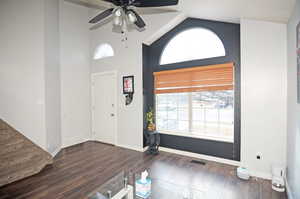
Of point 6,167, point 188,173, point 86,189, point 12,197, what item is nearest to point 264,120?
point 188,173

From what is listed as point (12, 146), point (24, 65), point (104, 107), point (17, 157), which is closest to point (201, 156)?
point (104, 107)

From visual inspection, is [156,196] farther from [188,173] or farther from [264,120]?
[264,120]

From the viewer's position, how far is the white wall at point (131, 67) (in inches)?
138

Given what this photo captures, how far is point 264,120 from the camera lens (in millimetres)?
2330

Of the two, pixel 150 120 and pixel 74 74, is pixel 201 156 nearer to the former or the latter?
pixel 150 120

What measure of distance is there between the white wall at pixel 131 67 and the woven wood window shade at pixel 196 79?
22.1 inches

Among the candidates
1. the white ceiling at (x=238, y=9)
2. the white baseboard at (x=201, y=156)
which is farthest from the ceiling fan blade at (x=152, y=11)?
the white baseboard at (x=201, y=156)

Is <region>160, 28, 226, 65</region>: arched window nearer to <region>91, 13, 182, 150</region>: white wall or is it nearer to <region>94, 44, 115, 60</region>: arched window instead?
<region>91, 13, 182, 150</region>: white wall

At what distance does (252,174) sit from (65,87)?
4.65m

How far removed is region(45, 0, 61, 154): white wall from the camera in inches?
123

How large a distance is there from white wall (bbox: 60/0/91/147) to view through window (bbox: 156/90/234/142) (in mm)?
2336

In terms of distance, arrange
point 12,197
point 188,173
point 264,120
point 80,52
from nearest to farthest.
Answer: point 12,197
point 264,120
point 188,173
point 80,52

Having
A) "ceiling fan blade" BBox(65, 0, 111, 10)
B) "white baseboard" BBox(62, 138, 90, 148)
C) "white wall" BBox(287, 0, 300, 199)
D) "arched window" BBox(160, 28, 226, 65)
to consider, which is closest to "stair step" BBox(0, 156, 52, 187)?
"white baseboard" BBox(62, 138, 90, 148)

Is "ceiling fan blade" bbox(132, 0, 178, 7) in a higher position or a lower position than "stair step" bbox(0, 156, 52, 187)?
Answer: higher
